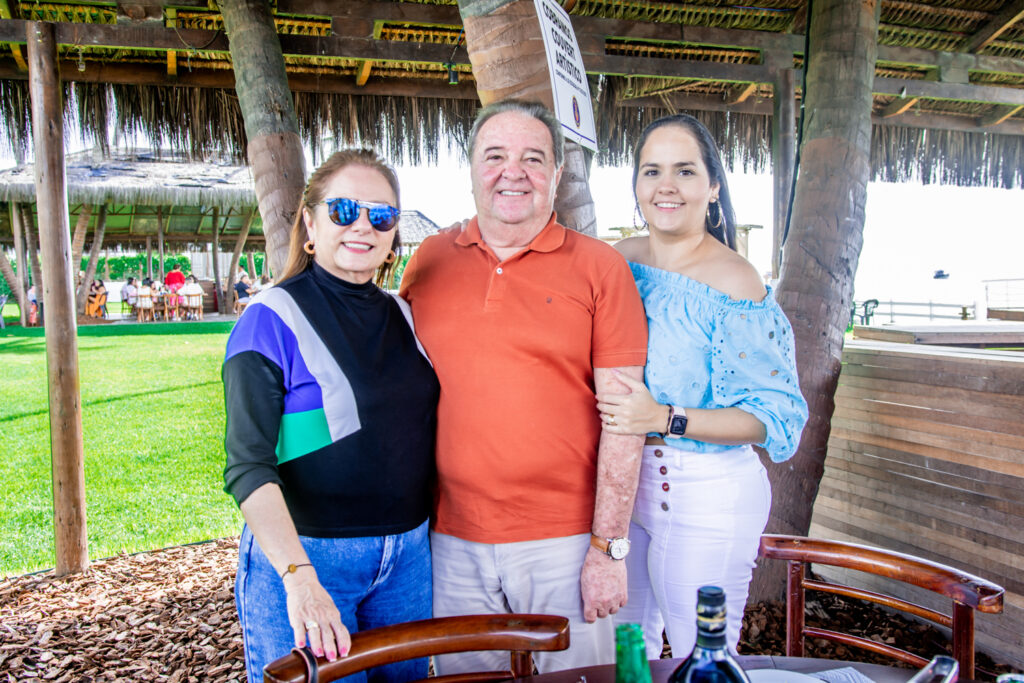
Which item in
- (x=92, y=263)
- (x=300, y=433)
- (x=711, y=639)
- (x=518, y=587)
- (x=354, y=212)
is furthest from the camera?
(x=92, y=263)

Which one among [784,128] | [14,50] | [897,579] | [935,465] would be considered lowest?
[935,465]

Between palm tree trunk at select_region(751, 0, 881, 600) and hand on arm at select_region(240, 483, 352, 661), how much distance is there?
2.46 m

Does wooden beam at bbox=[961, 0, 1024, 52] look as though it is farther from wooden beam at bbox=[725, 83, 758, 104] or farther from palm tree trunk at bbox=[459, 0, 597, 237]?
palm tree trunk at bbox=[459, 0, 597, 237]

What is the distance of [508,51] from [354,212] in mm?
870

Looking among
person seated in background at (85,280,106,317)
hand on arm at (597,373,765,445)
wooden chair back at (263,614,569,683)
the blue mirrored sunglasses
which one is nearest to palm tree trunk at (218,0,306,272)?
the blue mirrored sunglasses

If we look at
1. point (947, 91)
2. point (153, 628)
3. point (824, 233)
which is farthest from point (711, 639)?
point (947, 91)

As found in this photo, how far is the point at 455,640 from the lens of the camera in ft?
4.82

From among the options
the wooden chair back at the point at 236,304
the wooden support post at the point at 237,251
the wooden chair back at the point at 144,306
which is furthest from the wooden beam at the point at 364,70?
the wooden chair back at the point at 144,306

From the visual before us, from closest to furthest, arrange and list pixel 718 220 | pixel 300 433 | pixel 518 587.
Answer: pixel 300 433
pixel 518 587
pixel 718 220

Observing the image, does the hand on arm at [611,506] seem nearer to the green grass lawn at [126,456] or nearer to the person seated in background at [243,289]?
the green grass lawn at [126,456]

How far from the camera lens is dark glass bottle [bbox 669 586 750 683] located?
0.88 meters

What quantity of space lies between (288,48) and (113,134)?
247 centimetres

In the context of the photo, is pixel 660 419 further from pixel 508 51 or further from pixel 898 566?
pixel 508 51

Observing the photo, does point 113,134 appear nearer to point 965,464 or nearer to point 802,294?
point 802,294
